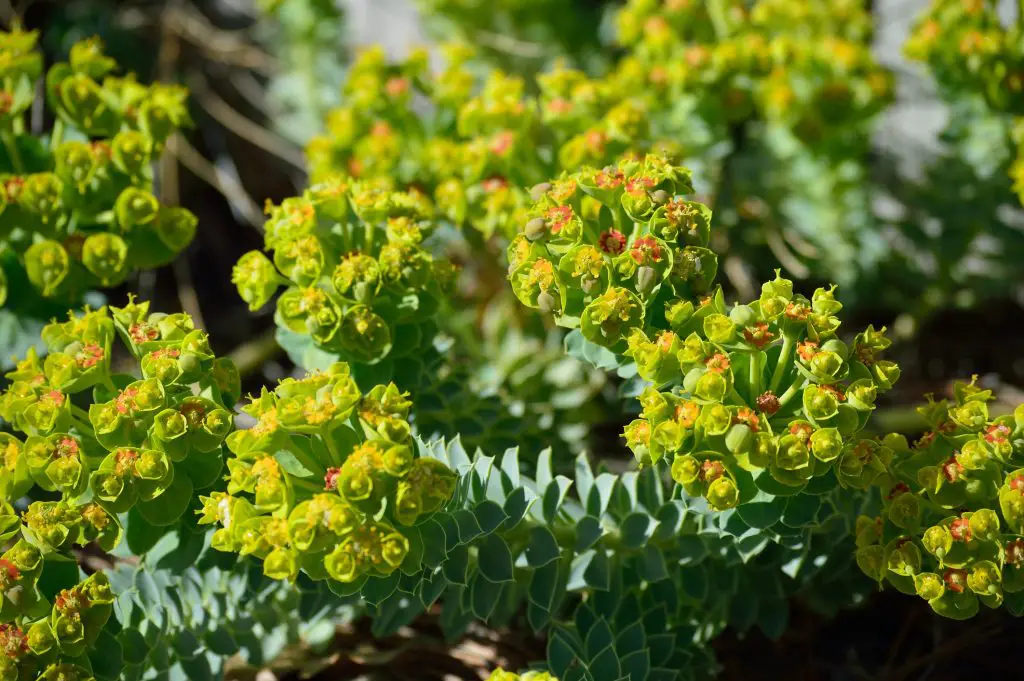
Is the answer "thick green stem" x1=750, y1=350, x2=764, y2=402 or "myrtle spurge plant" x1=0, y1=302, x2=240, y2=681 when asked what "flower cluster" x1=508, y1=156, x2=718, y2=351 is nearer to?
"thick green stem" x1=750, y1=350, x2=764, y2=402

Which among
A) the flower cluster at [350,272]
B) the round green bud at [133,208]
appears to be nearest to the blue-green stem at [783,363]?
the flower cluster at [350,272]

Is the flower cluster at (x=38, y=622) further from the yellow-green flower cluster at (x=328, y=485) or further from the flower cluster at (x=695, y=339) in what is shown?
the flower cluster at (x=695, y=339)

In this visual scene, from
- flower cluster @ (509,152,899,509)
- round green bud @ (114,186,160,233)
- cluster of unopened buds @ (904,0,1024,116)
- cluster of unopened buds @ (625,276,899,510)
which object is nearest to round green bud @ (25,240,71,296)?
round green bud @ (114,186,160,233)

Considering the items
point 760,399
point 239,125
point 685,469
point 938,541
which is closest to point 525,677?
point 685,469

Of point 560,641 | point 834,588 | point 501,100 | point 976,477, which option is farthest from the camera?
point 501,100

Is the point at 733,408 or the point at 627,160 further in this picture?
the point at 627,160

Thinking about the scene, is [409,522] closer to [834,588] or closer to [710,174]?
[834,588]

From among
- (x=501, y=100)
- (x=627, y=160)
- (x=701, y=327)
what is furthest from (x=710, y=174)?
(x=701, y=327)
